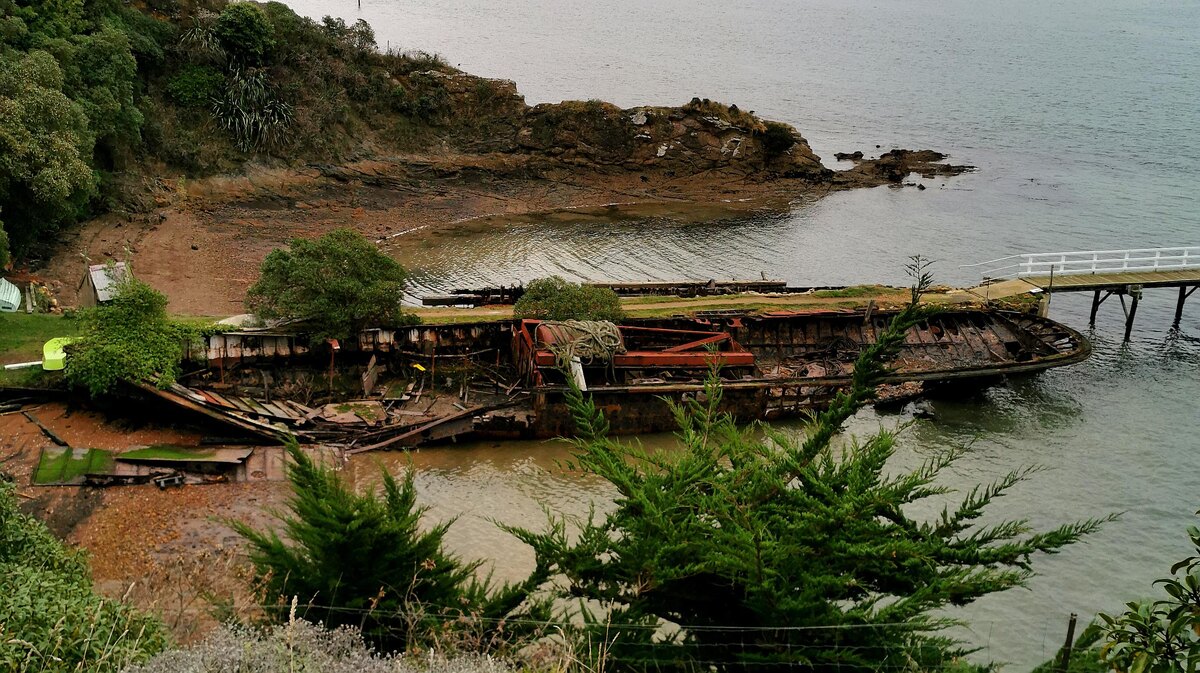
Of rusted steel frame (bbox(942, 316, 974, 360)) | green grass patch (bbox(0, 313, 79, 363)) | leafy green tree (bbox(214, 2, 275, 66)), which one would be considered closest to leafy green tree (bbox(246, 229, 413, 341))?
green grass patch (bbox(0, 313, 79, 363))

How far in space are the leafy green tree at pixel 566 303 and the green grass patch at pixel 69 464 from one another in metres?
10.9

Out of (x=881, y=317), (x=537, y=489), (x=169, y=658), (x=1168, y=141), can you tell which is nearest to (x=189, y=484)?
(x=537, y=489)

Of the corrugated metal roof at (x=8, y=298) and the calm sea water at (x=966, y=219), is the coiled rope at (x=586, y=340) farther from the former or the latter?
the corrugated metal roof at (x=8, y=298)

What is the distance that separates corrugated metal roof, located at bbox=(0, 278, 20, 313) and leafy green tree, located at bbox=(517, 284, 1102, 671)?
1901 cm

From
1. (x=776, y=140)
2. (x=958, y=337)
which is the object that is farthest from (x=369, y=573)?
(x=776, y=140)

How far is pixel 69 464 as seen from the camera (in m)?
18.1

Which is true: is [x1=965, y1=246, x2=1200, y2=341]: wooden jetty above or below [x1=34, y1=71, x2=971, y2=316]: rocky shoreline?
below

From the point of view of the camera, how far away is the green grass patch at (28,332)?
20.6 meters

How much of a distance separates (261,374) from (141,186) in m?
19.2

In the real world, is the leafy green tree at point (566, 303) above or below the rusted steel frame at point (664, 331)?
above

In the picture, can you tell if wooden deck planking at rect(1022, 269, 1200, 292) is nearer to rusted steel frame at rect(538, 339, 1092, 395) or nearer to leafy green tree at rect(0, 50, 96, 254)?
rusted steel frame at rect(538, 339, 1092, 395)

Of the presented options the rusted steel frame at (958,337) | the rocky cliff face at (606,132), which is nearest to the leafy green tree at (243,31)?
the rocky cliff face at (606,132)

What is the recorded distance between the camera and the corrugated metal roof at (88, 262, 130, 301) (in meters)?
21.1

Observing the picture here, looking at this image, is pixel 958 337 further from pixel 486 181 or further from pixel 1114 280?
pixel 486 181
